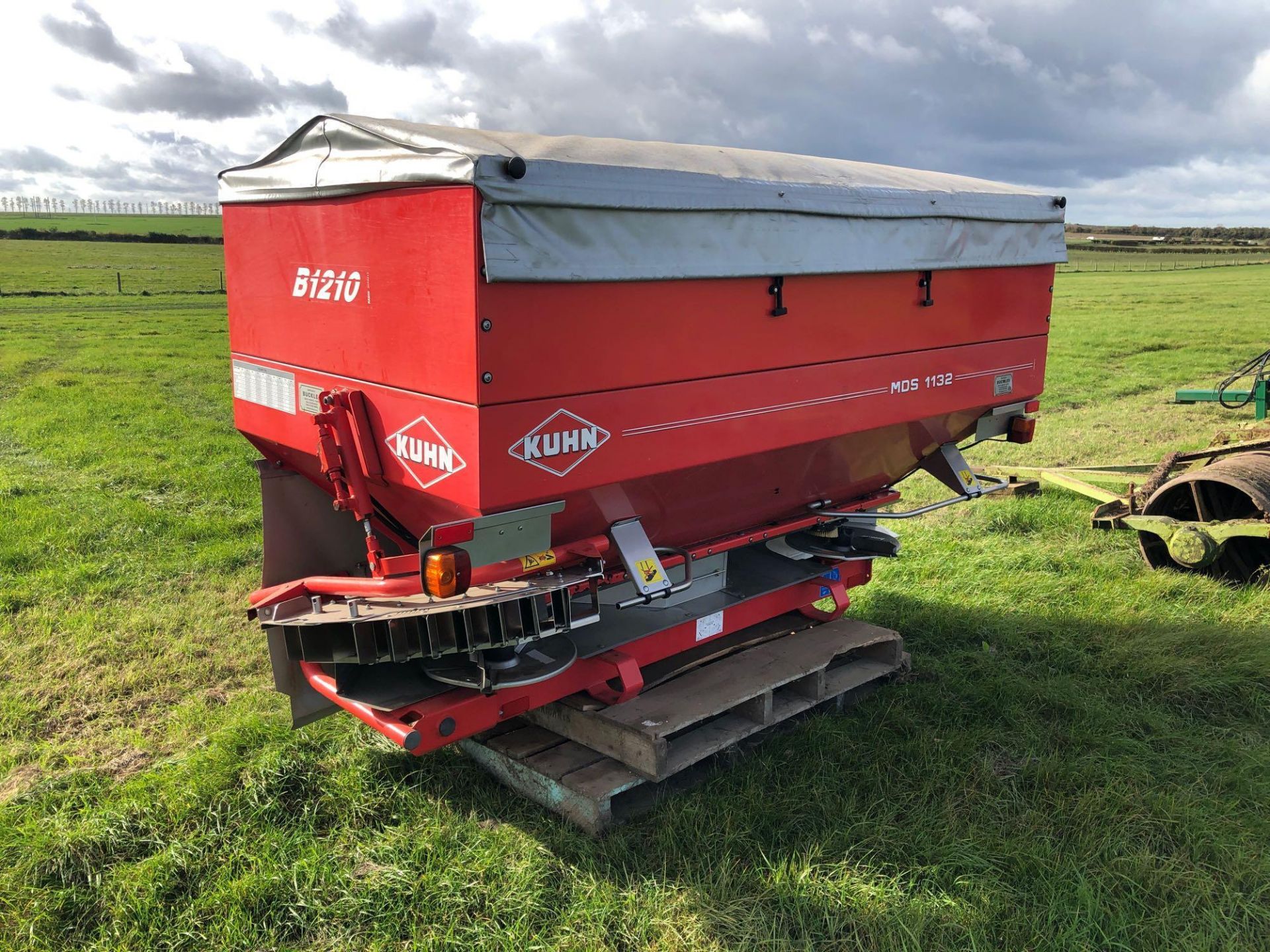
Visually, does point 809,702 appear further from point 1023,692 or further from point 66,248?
point 66,248

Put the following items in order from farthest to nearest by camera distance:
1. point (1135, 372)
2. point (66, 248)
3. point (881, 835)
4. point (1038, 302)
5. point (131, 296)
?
point (66, 248)
point (131, 296)
point (1135, 372)
point (1038, 302)
point (881, 835)

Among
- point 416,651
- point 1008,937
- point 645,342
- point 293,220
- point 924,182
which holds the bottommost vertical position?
point 1008,937

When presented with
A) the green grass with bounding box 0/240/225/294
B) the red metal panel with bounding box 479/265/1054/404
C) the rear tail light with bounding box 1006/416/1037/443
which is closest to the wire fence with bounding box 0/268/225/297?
the green grass with bounding box 0/240/225/294

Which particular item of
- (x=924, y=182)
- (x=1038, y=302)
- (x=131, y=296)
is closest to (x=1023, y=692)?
(x=1038, y=302)

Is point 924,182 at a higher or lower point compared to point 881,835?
→ higher

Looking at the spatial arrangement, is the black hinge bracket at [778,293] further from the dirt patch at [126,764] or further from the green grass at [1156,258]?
the green grass at [1156,258]

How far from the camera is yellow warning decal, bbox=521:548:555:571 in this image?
11.0ft

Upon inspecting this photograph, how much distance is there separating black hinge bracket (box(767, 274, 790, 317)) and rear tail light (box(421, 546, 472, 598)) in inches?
62.8

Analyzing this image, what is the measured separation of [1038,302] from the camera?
5172 millimetres

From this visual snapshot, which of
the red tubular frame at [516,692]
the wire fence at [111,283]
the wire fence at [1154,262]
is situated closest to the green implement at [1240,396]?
the red tubular frame at [516,692]

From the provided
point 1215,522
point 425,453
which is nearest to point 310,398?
point 425,453

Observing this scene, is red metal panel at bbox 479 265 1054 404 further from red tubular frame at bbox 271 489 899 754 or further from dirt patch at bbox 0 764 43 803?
dirt patch at bbox 0 764 43 803

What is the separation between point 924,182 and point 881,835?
3053mm

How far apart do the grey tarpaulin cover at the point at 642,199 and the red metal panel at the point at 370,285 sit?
8cm
